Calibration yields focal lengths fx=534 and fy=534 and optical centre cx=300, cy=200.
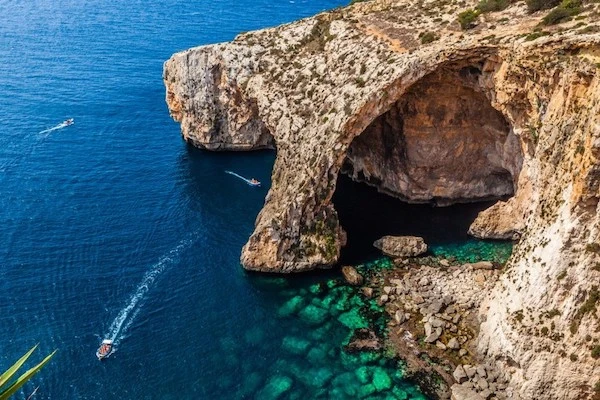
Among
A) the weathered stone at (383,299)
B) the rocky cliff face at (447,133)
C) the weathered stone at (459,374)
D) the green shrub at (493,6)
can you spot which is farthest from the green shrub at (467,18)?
the weathered stone at (459,374)

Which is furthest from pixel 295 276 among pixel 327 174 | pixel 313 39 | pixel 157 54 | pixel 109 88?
pixel 157 54

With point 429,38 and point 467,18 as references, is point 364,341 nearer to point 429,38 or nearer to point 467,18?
point 429,38

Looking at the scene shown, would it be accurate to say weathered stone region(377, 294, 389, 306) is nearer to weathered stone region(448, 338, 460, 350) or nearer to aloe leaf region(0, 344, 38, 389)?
weathered stone region(448, 338, 460, 350)

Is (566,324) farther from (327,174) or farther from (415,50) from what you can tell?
(415,50)

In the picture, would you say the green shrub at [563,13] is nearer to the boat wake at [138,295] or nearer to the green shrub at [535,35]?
the green shrub at [535,35]

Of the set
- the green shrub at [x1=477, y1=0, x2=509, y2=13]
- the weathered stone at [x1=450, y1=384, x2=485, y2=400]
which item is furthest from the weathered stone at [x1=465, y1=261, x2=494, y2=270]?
the green shrub at [x1=477, y1=0, x2=509, y2=13]

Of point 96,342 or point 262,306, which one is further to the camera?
point 262,306

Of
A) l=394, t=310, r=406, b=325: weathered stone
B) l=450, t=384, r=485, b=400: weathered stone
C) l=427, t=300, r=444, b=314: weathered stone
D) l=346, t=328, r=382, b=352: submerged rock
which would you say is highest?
l=427, t=300, r=444, b=314: weathered stone
